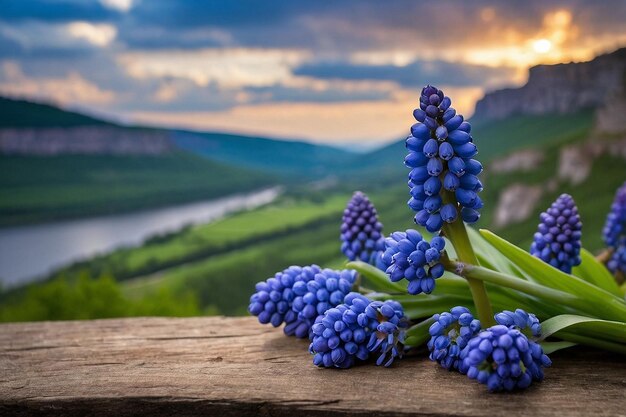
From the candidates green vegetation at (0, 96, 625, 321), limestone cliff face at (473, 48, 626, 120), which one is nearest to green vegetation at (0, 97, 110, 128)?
green vegetation at (0, 96, 625, 321)

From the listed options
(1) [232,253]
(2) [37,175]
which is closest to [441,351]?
(1) [232,253]

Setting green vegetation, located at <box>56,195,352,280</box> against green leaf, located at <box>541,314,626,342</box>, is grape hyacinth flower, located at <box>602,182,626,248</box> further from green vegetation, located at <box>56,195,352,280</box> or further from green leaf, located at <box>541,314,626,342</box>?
green vegetation, located at <box>56,195,352,280</box>

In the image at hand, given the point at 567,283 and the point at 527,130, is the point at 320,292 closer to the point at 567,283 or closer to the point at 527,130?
the point at 567,283

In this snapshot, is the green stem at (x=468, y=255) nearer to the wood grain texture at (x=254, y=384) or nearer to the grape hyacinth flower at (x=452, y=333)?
the grape hyacinth flower at (x=452, y=333)

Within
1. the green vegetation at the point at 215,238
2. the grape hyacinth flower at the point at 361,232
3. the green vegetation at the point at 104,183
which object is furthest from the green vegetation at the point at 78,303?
the green vegetation at the point at 104,183

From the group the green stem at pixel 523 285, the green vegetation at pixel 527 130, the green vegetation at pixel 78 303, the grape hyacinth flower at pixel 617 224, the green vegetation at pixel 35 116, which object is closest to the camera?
the green stem at pixel 523 285

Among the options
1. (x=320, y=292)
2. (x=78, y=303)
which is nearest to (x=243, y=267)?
(x=78, y=303)

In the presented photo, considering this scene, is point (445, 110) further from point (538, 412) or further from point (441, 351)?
point (538, 412)
